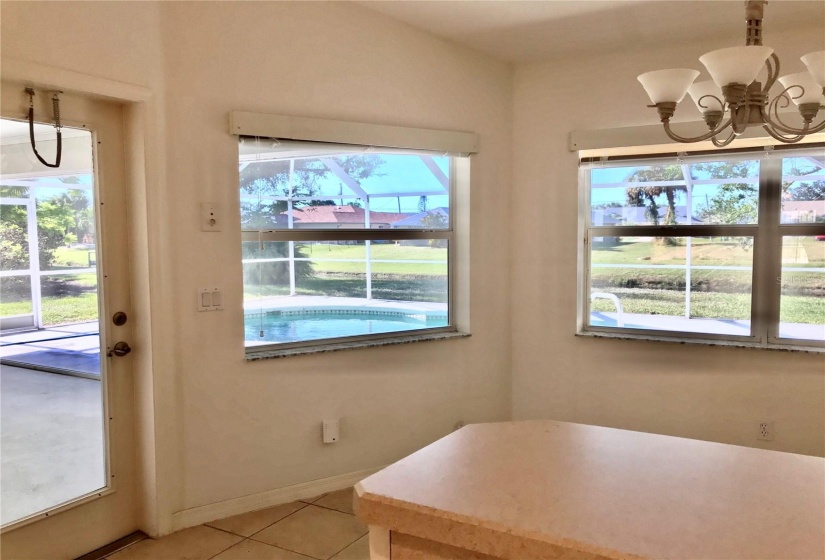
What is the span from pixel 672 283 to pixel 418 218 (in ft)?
5.17

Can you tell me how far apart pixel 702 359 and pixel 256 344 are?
2.49 metres

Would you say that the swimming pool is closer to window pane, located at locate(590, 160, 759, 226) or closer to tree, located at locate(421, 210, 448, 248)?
tree, located at locate(421, 210, 448, 248)

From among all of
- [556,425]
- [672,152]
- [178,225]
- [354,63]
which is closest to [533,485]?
[556,425]

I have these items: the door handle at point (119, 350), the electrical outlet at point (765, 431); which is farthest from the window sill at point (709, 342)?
the door handle at point (119, 350)

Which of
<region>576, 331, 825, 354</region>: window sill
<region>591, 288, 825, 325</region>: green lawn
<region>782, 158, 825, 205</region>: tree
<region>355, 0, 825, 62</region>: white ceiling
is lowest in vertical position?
<region>576, 331, 825, 354</region>: window sill

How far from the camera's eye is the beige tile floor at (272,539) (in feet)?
8.11

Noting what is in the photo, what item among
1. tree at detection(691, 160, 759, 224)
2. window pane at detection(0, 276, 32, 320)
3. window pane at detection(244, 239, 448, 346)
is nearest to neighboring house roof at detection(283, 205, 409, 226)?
window pane at detection(244, 239, 448, 346)

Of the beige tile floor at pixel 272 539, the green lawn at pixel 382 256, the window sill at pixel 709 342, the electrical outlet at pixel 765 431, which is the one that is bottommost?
the beige tile floor at pixel 272 539

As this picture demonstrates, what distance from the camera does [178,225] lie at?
8.63ft

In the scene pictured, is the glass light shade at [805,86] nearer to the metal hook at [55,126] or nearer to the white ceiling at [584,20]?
the white ceiling at [584,20]

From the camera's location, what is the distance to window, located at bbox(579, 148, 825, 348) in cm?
318

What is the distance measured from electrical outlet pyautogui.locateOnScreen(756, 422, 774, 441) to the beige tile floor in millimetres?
2213

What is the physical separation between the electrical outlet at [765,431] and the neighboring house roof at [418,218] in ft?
6.94

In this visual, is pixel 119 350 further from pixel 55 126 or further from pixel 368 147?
pixel 368 147
